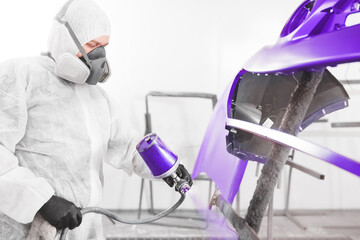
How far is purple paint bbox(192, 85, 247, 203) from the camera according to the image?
61 cm

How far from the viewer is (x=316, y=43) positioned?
1.44 feet

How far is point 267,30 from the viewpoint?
107 inches

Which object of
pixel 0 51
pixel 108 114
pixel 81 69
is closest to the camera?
pixel 81 69

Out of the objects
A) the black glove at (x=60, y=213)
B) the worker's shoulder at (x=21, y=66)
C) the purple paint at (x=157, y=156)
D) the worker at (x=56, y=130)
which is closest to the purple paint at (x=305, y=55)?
the purple paint at (x=157, y=156)

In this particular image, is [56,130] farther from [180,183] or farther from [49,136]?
[180,183]

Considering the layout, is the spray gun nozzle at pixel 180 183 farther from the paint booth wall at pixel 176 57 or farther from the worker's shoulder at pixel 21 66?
the paint booth wall at pixel 176 57

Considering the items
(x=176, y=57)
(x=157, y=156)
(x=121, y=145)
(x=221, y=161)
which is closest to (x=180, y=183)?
(x=157, y=156)

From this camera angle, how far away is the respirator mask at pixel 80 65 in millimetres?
993

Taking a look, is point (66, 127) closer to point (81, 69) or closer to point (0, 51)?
point (81, 69)

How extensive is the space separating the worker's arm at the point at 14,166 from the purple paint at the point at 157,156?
34cm

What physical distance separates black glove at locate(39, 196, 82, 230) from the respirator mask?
0.43 meters

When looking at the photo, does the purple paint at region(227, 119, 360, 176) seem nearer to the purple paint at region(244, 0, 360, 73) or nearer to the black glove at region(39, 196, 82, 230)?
the purple paint at region(244, 0, 360, 73)

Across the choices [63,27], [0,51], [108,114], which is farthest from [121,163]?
[0,51]

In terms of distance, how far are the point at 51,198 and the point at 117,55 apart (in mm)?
1928
